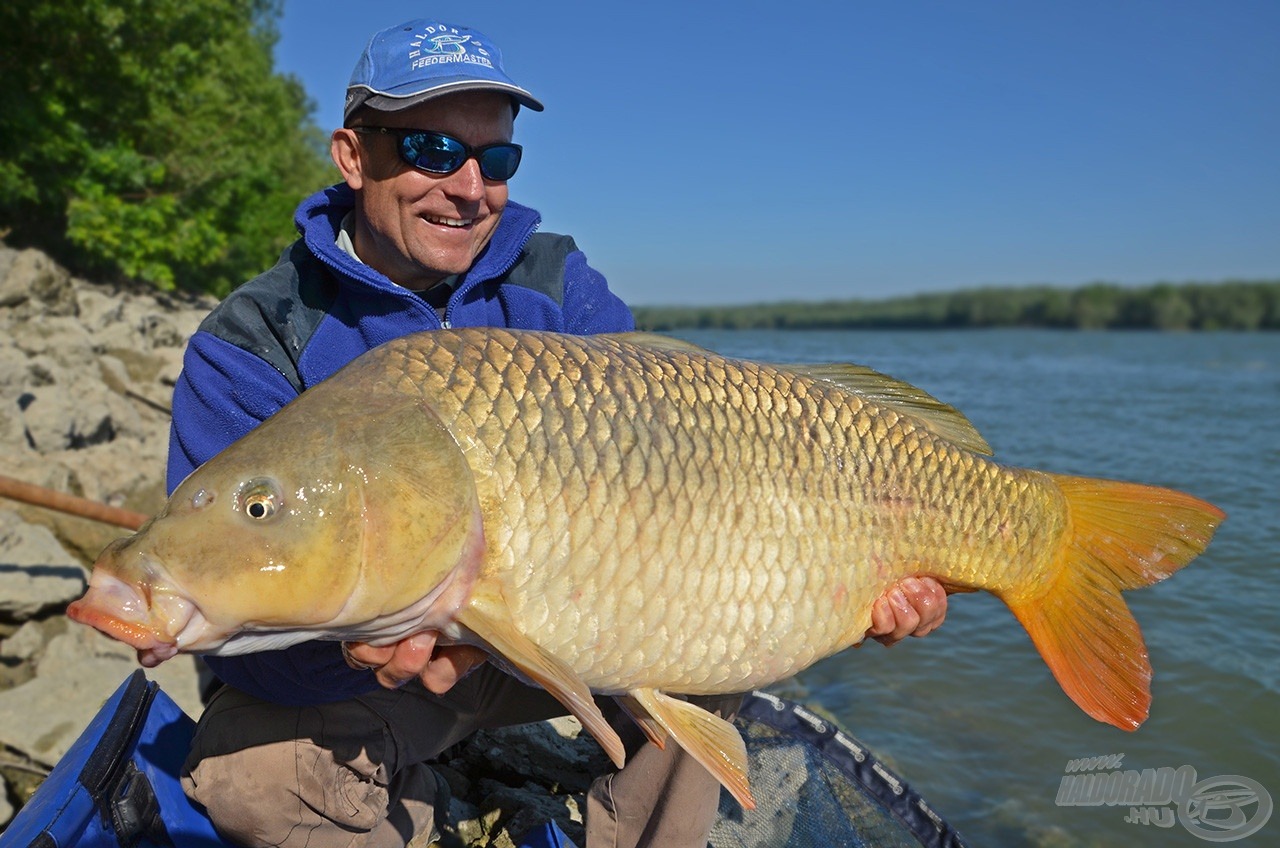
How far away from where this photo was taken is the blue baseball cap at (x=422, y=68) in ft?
7.00

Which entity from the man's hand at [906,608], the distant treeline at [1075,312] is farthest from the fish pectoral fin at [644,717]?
the distant treeline at [1075,312]

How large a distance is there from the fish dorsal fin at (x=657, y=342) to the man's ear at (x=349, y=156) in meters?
0.77

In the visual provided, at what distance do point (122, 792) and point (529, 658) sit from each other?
1.12 m

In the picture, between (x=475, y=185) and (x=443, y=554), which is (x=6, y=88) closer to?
(x=475, y=185)

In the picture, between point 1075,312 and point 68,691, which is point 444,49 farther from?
point 1075,312

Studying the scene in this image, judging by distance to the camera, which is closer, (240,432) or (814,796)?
(240,432)

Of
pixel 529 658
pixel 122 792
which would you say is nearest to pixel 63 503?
pixel 122 792

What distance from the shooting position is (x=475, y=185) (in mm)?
2236

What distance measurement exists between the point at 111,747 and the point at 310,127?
136 ft

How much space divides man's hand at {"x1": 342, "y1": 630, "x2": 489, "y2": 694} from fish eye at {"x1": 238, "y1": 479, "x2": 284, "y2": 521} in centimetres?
31

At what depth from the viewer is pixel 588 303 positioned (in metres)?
2.57

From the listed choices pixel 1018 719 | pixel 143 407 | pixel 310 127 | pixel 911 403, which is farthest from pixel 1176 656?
pixel 310 127

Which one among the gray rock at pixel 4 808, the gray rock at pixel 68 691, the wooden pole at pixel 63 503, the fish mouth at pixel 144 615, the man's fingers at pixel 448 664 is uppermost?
the fish mouth at pixel 144 615

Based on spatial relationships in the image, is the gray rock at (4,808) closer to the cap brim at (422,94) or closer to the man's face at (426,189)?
the man's face at (426,189)
